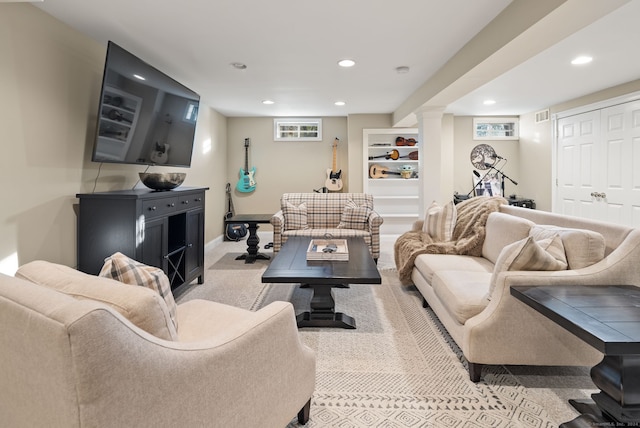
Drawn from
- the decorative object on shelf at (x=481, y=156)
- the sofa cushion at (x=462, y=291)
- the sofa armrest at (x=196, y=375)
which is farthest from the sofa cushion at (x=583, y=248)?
the decorative object on shelf at (x=481, y=156)

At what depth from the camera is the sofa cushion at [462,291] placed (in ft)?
6.64

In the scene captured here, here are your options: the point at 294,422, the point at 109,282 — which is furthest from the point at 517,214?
the point at 109,282

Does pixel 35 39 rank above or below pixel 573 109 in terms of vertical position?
below

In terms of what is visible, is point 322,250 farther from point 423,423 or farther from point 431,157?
point 431,157

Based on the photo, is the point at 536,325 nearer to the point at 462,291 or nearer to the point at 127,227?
the point at 462,291

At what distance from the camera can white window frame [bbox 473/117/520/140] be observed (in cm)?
643

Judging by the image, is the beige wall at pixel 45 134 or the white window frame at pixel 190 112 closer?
the beige wall at pixel 45 134

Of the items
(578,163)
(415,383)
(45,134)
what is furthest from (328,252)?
(578,163)

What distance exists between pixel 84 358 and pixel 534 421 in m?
1.84

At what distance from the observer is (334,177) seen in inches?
254

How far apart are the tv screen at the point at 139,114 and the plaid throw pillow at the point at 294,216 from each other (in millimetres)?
1519

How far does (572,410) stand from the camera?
1.65 m

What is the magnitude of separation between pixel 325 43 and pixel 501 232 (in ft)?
Answer: 7.00

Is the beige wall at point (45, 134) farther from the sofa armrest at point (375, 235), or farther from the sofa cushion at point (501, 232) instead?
the sofa cushion at point (501, 232)
